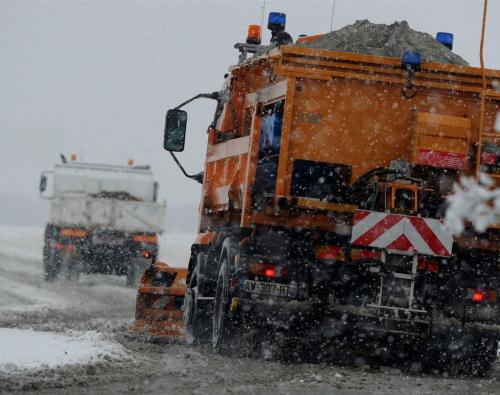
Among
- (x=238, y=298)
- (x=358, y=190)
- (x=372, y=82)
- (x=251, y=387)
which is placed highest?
(x=372, y=82)

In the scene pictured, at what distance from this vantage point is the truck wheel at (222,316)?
10.4 m

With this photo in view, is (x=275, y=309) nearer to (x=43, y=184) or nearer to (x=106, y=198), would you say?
(x=106, y=198)

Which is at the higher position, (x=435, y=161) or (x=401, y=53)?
(x=401, y=53)

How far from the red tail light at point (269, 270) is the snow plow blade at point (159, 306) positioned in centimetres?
282

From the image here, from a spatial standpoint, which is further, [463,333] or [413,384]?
[463,333]

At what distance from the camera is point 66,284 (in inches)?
963

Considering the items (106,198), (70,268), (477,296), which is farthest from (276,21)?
(70,268)

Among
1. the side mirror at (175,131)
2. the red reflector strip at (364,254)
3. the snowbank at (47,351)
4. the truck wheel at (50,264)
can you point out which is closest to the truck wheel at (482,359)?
the red reflector strip at (364,254)

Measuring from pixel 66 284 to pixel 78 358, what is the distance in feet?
52.2

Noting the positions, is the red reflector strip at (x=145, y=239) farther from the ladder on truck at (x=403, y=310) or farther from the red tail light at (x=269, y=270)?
the ladder on truck at (x=403, y=310)

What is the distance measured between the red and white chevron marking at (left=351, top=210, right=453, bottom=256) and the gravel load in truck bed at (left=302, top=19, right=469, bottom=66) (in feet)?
5.66

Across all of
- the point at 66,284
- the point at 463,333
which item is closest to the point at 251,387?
the point at 463,333

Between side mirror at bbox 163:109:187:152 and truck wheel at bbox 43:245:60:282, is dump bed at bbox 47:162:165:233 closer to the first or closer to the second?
truck wheel at bbox 43:245:60:282

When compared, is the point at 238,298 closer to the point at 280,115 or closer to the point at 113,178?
the point at 280,115
